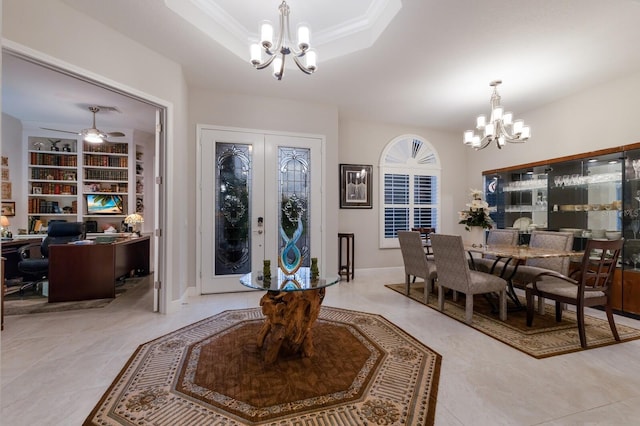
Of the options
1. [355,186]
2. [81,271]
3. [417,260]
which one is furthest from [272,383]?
[355,186]

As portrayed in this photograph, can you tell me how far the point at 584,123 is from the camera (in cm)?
450

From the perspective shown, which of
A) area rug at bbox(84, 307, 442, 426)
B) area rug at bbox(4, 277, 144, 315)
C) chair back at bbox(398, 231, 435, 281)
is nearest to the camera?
area rug at bbox(84, 307, 442, 426)

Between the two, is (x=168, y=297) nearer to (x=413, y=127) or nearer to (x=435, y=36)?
(x=435, y=36)

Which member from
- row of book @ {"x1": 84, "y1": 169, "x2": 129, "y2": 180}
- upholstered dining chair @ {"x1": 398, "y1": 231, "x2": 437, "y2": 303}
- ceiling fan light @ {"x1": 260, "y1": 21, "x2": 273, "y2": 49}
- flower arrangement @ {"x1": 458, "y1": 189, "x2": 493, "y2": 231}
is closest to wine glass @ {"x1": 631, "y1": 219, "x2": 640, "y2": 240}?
flower arrangement @ {"x1": 458, "y1": 189, "x2": 493, "y2": 231}

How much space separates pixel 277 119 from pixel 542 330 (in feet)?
14.1

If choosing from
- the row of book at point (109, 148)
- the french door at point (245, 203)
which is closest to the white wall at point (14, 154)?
the row of book at point (109, 148)

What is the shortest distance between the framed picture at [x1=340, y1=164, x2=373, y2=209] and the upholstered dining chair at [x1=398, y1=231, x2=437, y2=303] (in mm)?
1636

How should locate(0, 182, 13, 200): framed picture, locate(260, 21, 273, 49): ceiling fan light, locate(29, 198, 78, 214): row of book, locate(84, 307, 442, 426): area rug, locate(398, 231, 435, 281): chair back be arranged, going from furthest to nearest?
1. locate(29, 198, 78, 214): row of book
2. locate(0, 182, 13, 200): framed picture
3. locate(398, 231, 435, 281): chair back
4. locate(260, 21, 273, 49): ceiling fan light
5. locate(84, 307, 442, 426): area rug

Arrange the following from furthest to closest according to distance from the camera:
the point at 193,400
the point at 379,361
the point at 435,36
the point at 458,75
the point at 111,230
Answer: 1. the point at 111,230
2. the point at 458,75
3. the point at 435,36
4. the point at 379,361
5. the point at 193,400

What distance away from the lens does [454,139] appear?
668 cm

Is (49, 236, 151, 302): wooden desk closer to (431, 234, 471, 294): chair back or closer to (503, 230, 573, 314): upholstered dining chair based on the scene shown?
(431, 234, 471, 294): chair back

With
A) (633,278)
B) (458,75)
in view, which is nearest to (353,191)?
(458,75)

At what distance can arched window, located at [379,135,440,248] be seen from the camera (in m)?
6.14

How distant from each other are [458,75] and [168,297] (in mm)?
4553
